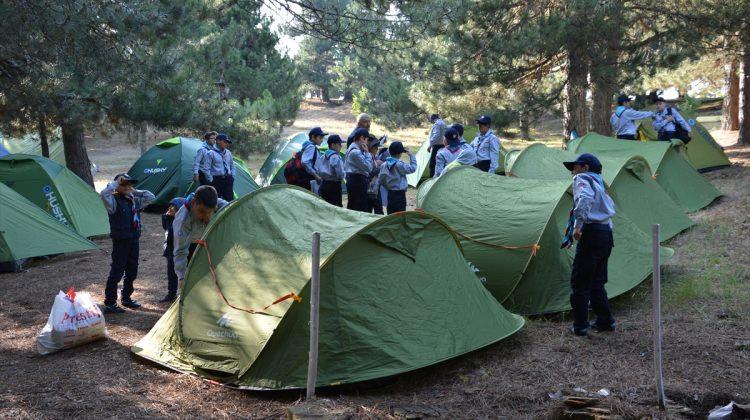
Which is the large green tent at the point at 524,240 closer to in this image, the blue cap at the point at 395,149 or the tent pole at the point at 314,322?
the blue cap at the point at 395,149

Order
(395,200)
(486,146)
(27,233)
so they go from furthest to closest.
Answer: (486,146)
(27,233)
(395,200)

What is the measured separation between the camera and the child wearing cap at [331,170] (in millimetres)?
9617

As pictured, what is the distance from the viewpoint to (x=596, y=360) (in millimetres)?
5707

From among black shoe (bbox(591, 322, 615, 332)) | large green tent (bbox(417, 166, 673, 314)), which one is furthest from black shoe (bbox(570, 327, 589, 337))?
large green tent (bbox(417, 166, 673, 314))

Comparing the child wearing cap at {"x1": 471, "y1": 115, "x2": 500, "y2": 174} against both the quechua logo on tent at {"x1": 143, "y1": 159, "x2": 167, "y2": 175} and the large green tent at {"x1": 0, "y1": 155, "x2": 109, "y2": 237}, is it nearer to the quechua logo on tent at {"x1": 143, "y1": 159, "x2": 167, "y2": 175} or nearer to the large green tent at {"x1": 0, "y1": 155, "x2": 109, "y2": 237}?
the large green tent at {"x1": 0, "y1": 155, "x2": 109, "y2": 237}

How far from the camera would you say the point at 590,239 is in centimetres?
616

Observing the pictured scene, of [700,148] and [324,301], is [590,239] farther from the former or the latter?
[700,148]

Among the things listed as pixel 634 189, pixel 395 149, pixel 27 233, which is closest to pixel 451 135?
pixel 395 149

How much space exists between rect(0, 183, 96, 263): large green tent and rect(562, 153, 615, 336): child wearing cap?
24.3ft

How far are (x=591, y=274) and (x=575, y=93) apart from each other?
409 inches

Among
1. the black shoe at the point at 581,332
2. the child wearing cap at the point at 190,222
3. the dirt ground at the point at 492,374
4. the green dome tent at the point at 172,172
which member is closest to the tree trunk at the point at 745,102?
the dirt ground at the point at 492,374

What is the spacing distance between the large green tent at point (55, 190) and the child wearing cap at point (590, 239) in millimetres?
8246

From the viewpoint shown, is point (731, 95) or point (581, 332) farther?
point (731, 95)

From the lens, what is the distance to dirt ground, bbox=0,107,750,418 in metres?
4.87
